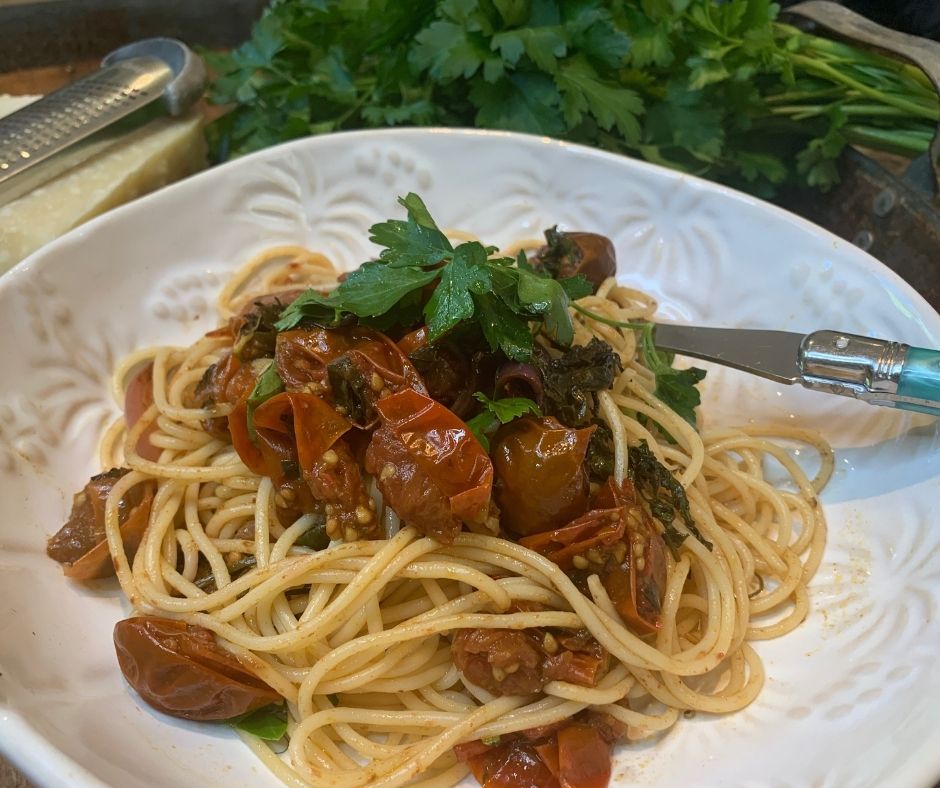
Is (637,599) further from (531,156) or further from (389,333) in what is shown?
(531,156)

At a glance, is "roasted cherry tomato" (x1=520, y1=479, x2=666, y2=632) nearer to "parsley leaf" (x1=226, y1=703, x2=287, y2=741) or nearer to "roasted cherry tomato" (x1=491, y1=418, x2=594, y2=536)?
"roasted cherry tomato" (x1=491, y1=418, x2=594, y2=536)

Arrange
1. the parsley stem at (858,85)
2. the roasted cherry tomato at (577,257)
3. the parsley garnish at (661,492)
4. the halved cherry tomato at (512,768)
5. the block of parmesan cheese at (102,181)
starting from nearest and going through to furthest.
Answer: the halved cherry tomato at (512,768)
the parsley garnish at (661,492)
the roasted cherry tomato at (577,257)
the block of parmesan cheese at (102,181)
the parsley stem at (858,85)

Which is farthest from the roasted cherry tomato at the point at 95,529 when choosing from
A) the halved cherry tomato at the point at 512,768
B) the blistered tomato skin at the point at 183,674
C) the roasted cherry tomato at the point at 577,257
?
the roasted cherry tomato at the point at 577,257

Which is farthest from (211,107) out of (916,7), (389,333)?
(916,7)

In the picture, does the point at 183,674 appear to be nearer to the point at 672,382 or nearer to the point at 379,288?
the point at 379,288

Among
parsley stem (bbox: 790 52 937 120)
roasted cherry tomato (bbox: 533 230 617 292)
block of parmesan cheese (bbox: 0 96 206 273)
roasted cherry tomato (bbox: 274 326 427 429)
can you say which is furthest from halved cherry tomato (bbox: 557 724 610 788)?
parsley stem (bbox: 790 52 937 120)

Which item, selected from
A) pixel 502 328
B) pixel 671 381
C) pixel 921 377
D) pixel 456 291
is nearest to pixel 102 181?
pixel 456 291

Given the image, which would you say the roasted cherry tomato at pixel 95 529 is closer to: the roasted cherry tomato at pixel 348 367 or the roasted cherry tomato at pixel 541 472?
the roasted cherry tomato at pixel 348 367

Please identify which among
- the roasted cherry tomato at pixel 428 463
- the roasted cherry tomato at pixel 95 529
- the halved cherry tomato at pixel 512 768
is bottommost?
the halved cherry tomato at pixel 512 768
